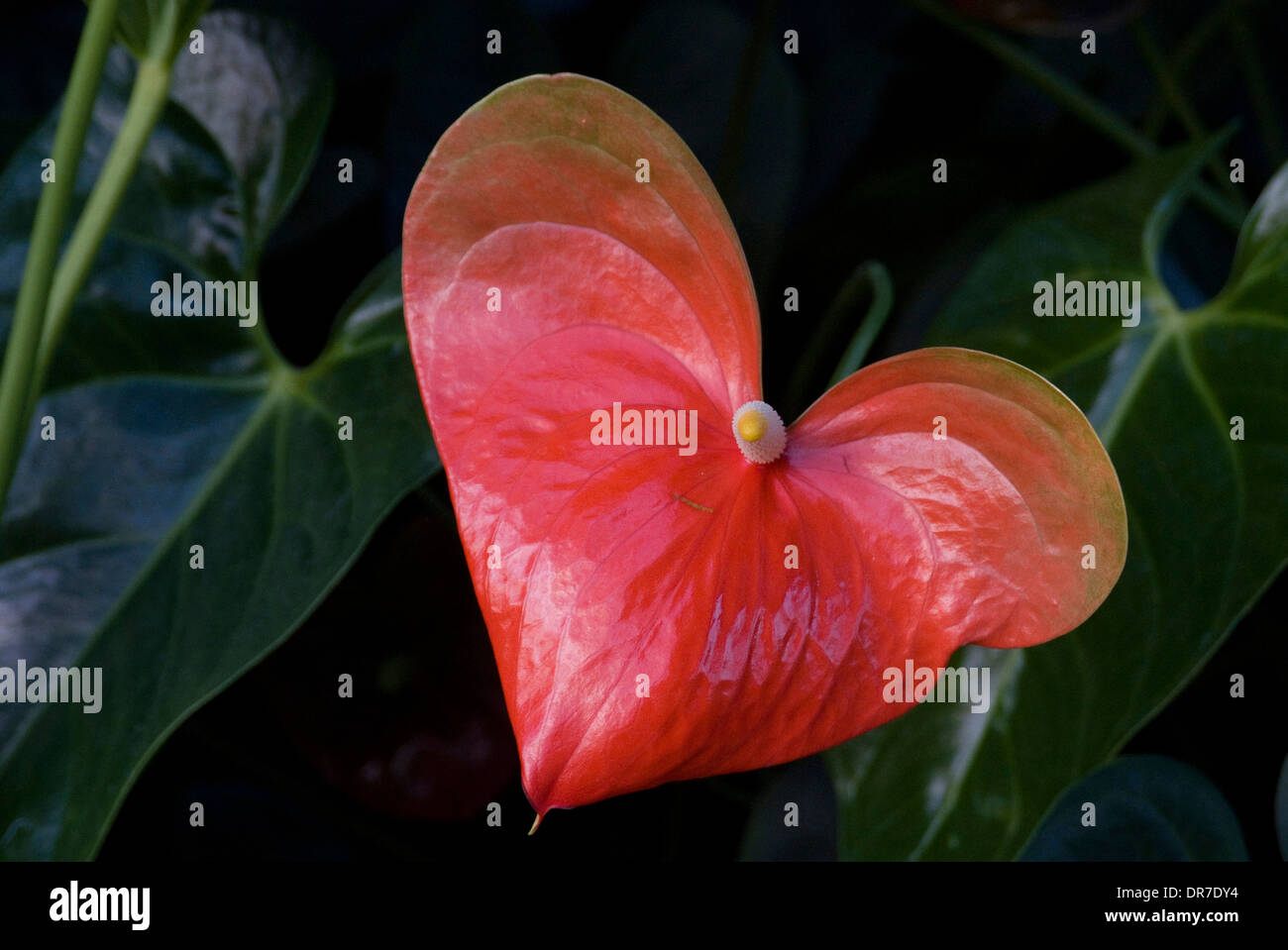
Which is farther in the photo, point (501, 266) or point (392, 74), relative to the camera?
point (392, 74)

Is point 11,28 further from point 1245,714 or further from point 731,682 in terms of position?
point 1245,714

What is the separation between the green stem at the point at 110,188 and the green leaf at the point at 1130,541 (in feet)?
1.19

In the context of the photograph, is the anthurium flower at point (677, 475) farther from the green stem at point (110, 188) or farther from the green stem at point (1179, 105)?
the green stem at point (1179, 105)

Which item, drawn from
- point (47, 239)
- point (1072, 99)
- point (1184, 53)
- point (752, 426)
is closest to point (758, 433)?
point (752, 426)

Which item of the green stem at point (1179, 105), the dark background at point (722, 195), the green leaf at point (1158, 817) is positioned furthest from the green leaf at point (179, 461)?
the green stem at point (1179, 105)

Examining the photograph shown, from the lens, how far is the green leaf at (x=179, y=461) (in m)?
0.44

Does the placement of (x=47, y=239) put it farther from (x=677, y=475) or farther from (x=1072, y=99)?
(x=1072, y=99)

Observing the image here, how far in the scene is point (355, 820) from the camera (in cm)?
55

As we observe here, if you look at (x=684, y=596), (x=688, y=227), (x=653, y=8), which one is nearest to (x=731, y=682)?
(x=684, y=596)

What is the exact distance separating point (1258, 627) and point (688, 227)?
16.5 inches

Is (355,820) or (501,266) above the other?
(501,266)

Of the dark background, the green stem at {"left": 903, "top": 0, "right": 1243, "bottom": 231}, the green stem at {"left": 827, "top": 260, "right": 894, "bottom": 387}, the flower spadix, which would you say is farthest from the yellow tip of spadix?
the green stem at {"left": 903, "top": 0, "right": 1243, "bottom": 231}

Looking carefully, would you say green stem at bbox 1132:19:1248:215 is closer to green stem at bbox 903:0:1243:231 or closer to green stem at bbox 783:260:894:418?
green stem at bbox 903:0:1243:231

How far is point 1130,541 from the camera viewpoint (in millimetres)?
462
